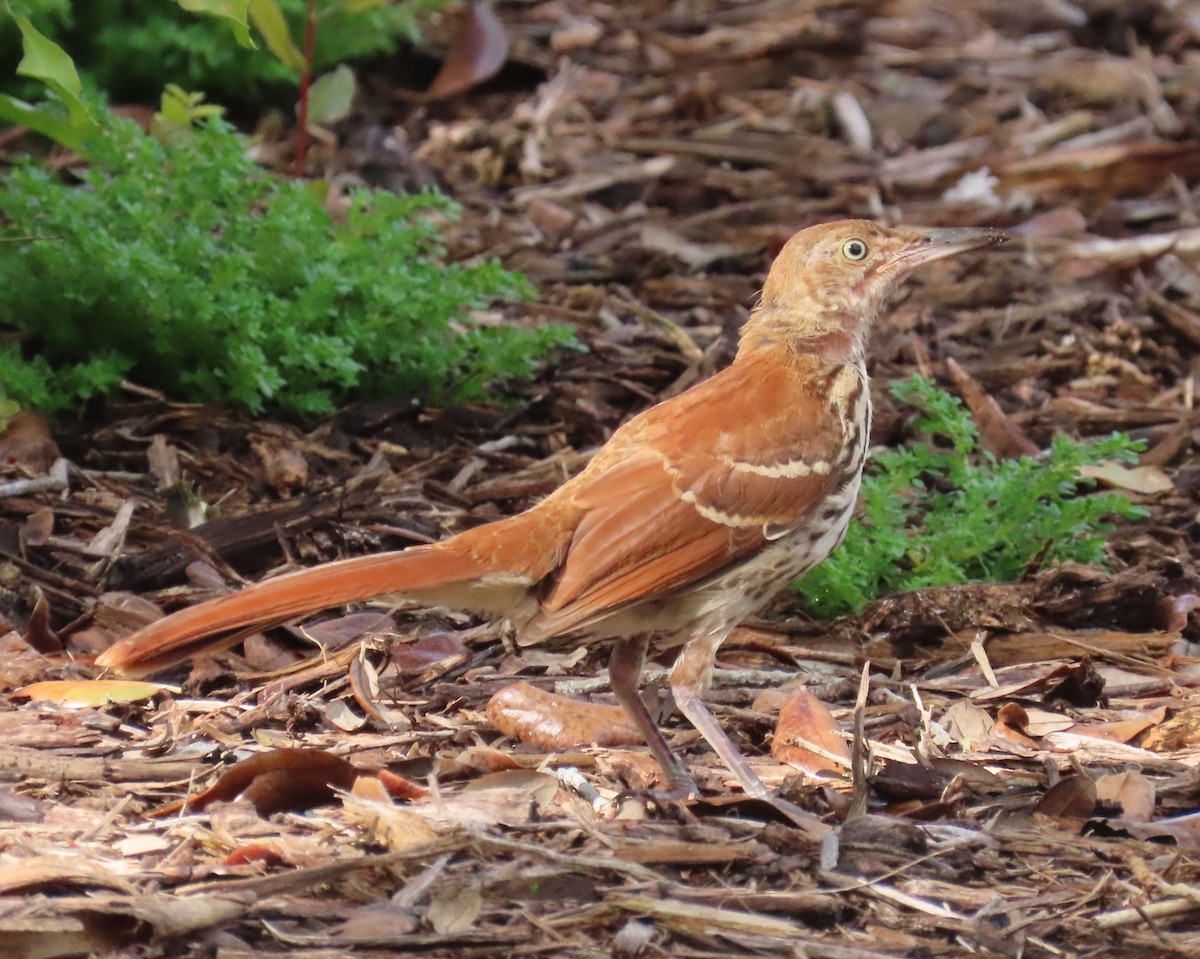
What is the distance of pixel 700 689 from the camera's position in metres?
4.00

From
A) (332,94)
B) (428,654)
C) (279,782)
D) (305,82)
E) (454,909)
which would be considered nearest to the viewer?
(454,909)

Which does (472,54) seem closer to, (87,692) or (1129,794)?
(87,692)

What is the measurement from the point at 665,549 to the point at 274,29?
276 centimetres

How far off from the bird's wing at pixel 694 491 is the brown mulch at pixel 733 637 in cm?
42

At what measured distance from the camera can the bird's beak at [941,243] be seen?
15.2ft

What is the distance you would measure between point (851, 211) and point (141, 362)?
3218mm

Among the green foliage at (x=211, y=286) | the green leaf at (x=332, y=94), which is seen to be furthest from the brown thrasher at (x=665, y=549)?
the green leaf at (x=332, y=94)

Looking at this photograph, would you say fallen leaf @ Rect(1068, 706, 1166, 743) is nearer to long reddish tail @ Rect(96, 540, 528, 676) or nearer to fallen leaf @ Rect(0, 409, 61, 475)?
long reddish tail @ Rect(96, 540, 528, 676)

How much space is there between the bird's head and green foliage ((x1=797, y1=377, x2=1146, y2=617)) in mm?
267

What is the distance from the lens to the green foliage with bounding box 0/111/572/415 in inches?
196

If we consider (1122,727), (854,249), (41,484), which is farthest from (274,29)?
(1122,727)

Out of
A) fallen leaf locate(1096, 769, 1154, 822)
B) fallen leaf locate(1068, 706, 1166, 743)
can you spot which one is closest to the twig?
fallen leaf locate(1068, 706, 1166, 743)

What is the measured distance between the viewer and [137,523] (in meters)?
4.86

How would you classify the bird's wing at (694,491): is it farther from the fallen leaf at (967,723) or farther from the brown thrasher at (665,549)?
the fallen leaf at (967,723)
